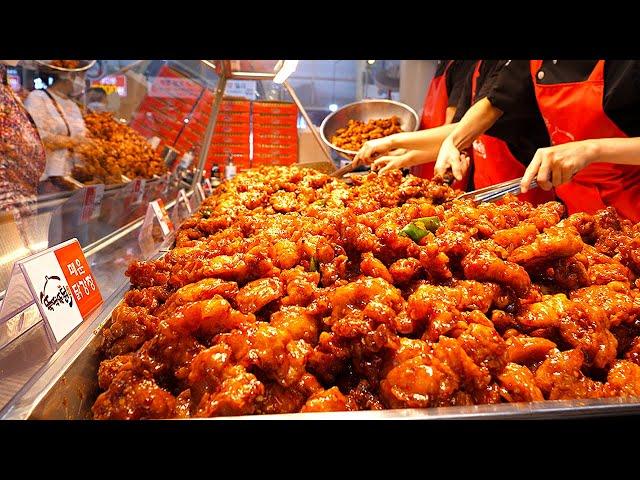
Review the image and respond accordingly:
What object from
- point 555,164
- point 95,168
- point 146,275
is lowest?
point 146,275

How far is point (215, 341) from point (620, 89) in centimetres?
332

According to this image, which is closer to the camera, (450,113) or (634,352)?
(634,352)

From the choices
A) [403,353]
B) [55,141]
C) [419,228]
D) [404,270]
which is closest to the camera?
[403,353]

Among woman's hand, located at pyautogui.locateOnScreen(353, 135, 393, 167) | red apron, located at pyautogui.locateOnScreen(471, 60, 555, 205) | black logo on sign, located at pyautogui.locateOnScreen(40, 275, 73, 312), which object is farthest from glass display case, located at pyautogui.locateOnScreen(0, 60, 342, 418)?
red apron, located at pyautogui.locateOnScreen(471, 60, 555, 205)

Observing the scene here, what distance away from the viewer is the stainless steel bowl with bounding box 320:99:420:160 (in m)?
5.60

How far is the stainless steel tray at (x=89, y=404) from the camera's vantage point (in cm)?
90

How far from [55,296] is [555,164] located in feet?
8.71

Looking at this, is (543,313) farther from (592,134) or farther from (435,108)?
(435,108)

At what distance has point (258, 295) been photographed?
4.66ft

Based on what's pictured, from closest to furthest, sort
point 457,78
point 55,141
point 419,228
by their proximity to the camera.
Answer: point 419,228, point 55,141, point 457,78

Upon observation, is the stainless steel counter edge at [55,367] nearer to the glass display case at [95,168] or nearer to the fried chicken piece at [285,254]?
the glass display case at [95,168]

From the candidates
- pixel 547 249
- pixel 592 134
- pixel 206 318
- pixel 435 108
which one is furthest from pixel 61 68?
pixel 435 108

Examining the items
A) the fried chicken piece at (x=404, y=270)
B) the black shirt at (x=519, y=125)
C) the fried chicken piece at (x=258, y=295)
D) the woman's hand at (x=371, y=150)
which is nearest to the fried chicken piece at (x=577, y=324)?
the fried chicken piece at (x=404, y=270)
